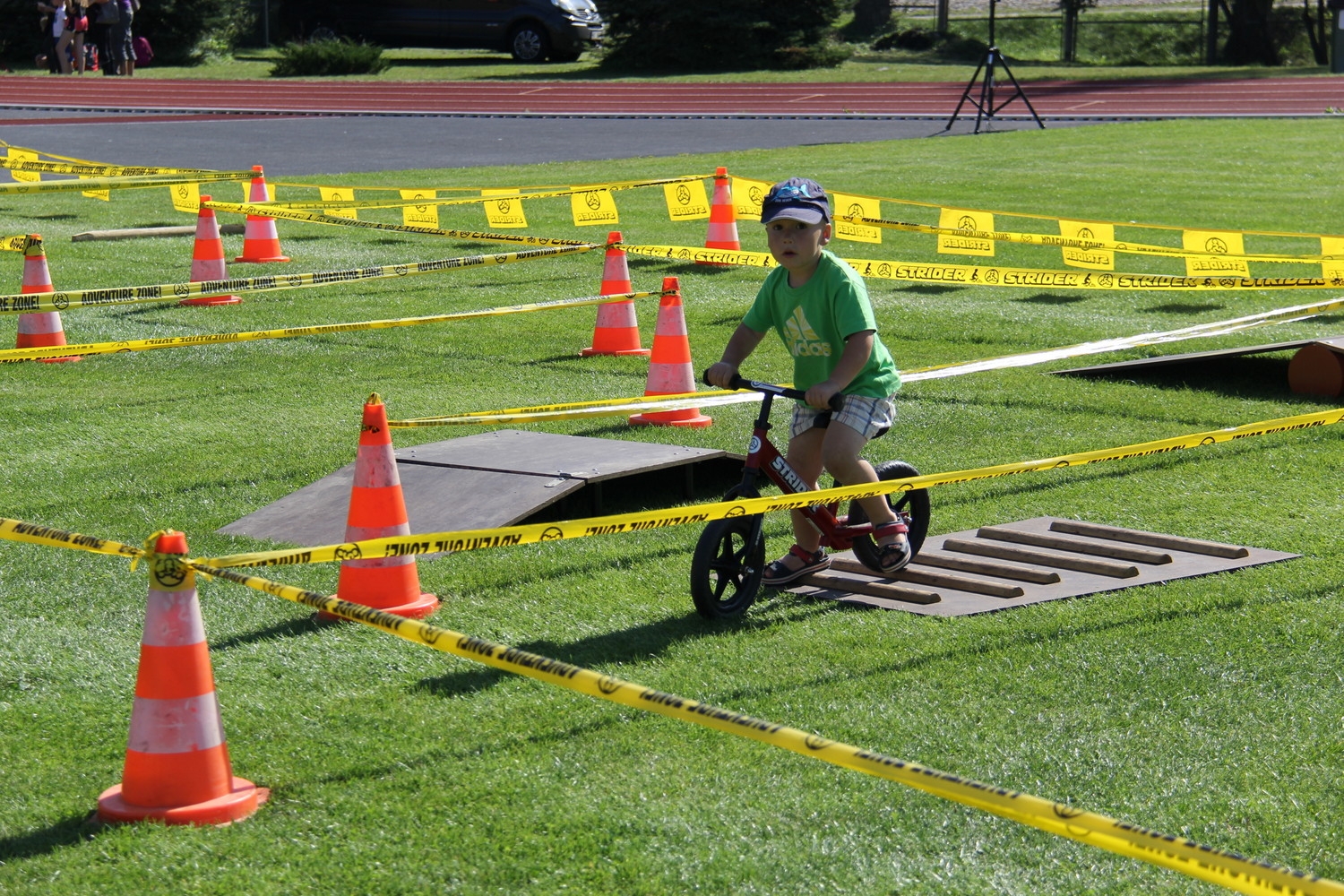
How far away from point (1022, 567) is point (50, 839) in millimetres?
3649

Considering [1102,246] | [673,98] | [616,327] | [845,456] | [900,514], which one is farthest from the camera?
[673,98]

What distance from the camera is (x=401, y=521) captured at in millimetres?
6133

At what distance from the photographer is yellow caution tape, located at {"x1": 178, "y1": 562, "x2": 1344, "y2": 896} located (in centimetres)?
287

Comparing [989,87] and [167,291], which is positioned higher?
[989,87]

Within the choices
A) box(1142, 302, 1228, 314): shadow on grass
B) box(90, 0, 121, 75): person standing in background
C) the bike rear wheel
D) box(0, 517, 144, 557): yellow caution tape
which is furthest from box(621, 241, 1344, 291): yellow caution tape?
box(90, 0, 121, 75): person standing in background

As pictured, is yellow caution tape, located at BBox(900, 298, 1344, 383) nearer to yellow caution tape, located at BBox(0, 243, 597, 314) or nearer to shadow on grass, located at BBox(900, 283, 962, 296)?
shadow on grass, located at BBox(900, 283, 962, 296)

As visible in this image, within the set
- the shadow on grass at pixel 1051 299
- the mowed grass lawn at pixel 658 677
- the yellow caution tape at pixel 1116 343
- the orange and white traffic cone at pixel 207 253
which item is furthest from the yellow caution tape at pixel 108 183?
the shadow on grass at pixel 1051 299

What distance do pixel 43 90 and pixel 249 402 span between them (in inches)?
1226

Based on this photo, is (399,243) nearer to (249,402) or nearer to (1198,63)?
(249,402)

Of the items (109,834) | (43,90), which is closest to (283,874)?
(109,834)

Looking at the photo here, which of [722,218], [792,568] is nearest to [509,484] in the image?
[792,568]

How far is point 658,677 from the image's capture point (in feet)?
17.4

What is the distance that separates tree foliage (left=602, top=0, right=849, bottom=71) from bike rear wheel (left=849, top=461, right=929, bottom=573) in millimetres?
38896

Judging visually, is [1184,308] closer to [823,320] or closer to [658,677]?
[823,320]
